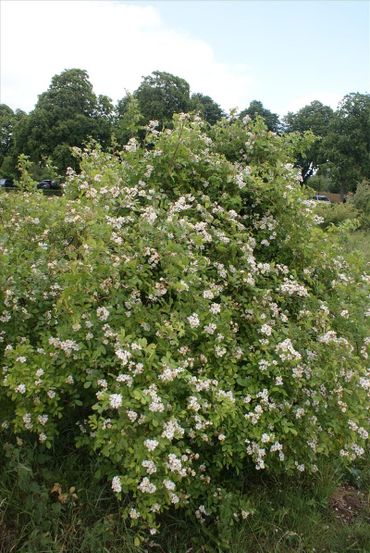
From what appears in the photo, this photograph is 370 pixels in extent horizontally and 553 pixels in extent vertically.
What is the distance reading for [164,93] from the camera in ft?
121

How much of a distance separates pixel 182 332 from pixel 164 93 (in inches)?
1473

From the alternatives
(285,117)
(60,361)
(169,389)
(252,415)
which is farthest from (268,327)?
(285,117)

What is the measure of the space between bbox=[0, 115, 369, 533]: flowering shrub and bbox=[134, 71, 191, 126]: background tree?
3488 centimetres

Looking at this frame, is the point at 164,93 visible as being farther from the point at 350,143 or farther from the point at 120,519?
the point at 120,519

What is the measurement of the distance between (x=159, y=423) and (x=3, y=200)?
217 cm

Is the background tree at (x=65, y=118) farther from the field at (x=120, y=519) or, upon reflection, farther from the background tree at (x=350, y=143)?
the field at (x=120, y=519)

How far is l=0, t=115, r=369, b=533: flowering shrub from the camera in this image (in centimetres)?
203

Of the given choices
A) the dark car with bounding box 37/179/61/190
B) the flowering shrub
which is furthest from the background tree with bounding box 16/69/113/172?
the flowering shrub

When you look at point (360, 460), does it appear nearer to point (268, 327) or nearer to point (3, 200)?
point (268, 327)

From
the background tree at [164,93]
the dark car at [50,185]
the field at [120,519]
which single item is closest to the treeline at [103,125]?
the background tree at [164,93]

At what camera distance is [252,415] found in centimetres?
220

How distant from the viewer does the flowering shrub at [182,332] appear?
6.67 feet

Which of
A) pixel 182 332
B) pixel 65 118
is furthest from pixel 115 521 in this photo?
pixel 65 118

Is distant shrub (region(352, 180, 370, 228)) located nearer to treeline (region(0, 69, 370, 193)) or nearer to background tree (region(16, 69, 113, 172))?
treeline (region(0, 69, 370, 193))
